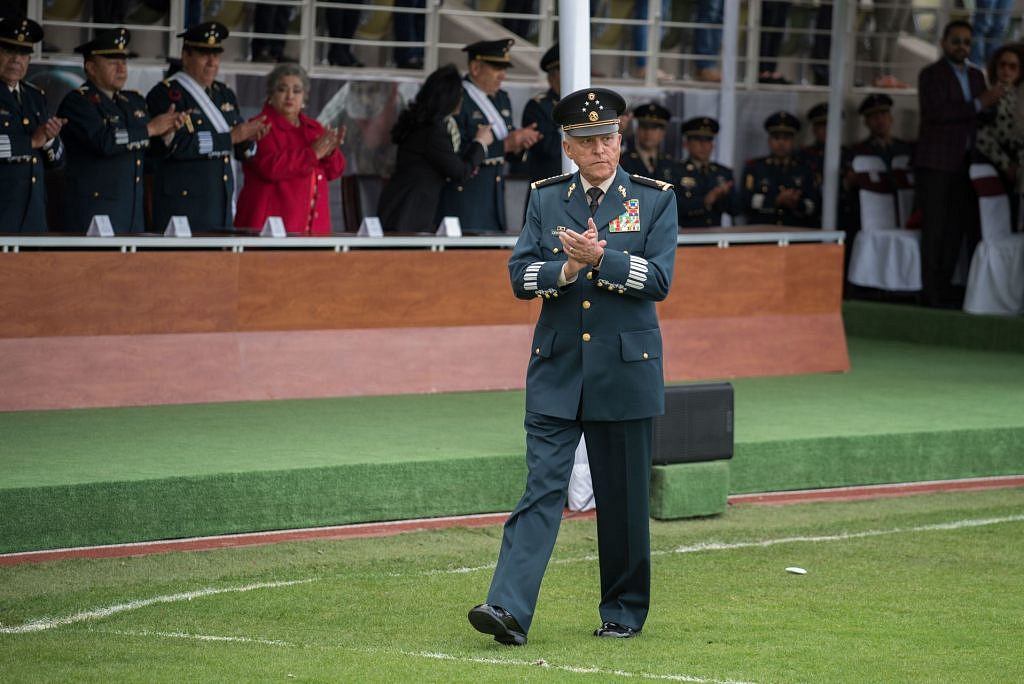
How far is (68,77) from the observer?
12195 mm

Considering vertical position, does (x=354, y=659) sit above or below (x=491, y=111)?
below

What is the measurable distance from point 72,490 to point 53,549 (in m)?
0.23

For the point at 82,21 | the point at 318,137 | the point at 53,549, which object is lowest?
the point at 53,549

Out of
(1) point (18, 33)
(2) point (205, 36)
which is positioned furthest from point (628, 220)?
Answer: (2) point (205, 36)

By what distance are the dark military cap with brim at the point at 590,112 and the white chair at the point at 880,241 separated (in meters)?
9.32

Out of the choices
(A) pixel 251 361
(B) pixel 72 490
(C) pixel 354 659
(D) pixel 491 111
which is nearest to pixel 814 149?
(D) pixel 491 111

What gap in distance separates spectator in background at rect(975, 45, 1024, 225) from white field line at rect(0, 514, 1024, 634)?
20.0 feet

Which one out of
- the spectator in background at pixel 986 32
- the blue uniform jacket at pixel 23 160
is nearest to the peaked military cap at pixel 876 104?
the spectator in background at pixel 986 32

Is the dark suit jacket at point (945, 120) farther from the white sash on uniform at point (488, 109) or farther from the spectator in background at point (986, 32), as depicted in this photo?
the white sash on uniform at point (488, 109)

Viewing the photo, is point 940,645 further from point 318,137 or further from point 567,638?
point 318,137

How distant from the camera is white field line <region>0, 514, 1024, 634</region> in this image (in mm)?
5727

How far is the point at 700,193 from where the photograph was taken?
14.0 m

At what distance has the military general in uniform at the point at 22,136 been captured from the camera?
9.51 metres

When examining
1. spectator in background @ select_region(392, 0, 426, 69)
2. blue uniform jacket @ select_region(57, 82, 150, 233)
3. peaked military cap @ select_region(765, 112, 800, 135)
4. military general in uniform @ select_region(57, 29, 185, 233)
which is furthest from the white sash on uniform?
peaked military cap @ select_region(765, 112, 800, 135)
